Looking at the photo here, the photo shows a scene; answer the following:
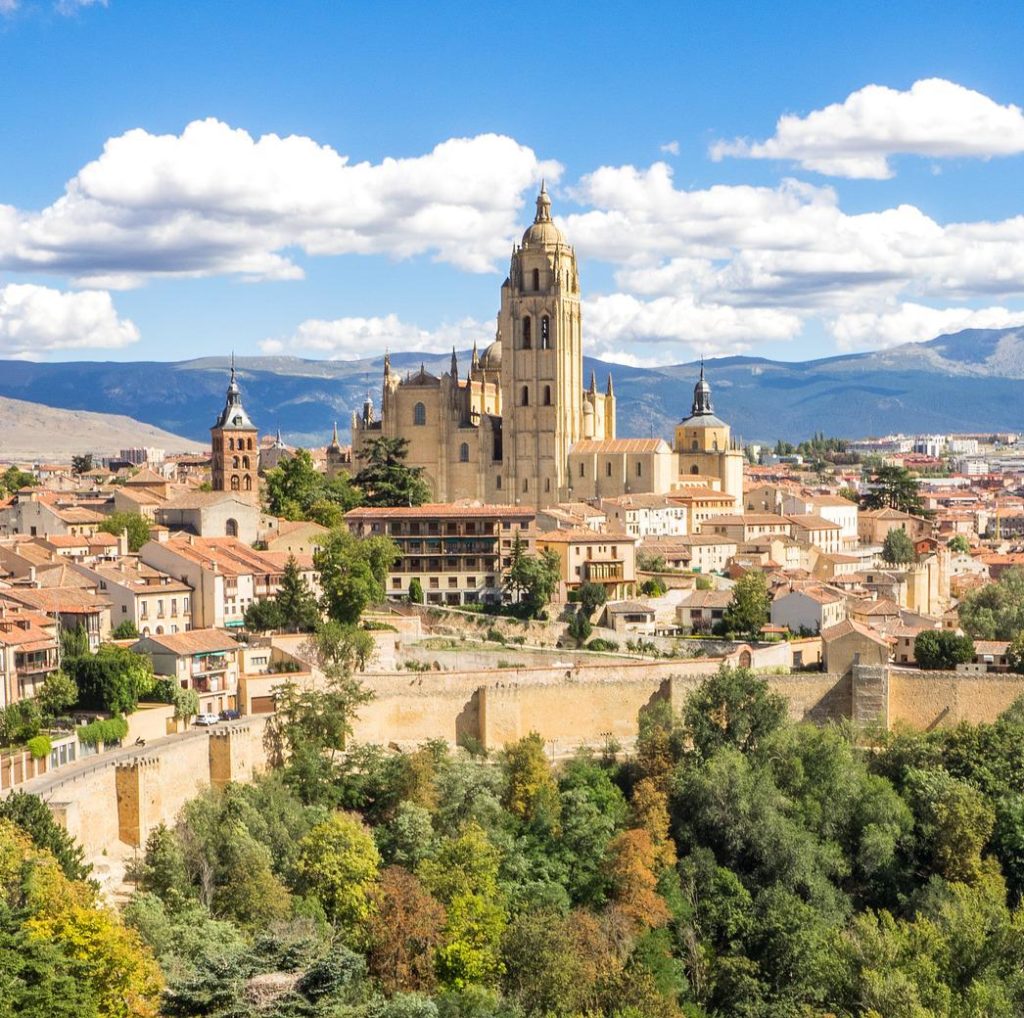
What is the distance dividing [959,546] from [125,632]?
4566 cm

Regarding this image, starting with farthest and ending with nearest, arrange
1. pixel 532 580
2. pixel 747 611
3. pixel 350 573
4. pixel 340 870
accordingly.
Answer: pixel 532 580 < pixel 747 611 < pixel 350 573 < pixel 340 870

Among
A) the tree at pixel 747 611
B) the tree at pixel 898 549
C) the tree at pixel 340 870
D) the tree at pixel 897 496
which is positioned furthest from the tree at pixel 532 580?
the tree at pixel 897 496

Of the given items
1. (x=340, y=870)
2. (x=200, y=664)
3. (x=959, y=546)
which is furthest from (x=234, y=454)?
(x=959, y=546)

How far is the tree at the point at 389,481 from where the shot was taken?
61.9m

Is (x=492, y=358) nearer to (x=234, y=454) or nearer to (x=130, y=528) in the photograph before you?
(x=234, y=454)

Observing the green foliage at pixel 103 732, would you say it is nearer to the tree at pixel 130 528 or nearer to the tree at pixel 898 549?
the tree at pixel 130 528

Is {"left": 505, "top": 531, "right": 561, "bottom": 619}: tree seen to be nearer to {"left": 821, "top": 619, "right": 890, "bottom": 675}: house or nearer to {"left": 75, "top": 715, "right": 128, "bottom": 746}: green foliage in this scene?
{"left": 821, "top": 619, "right": 890, "bottom": 675}: house

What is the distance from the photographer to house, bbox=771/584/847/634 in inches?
1988

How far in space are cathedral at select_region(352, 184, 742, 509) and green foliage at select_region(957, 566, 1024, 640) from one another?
1942 cm

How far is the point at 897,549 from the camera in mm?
68312

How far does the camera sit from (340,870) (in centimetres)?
3247

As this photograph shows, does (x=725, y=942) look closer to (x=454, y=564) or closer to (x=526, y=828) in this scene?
(x=526, y=828)

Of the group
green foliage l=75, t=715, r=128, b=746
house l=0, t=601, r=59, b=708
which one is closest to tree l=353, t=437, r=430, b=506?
house l=0, t=601, r=59, b=708

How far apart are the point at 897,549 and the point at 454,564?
2215cm
